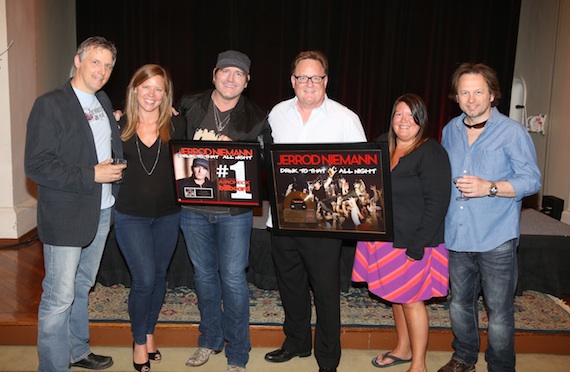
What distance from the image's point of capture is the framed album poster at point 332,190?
2504 millimetres

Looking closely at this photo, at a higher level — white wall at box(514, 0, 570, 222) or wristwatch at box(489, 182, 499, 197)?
white wall at box(514, 0, 570, 222)

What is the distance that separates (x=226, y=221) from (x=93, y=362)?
107 cm

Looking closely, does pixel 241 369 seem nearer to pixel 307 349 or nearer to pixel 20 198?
pixel 307 349

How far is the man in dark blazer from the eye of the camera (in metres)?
2.37

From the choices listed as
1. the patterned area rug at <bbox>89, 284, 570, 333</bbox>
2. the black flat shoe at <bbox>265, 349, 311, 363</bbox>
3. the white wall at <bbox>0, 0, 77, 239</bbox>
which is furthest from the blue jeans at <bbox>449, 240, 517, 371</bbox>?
the white wall at <bbox>0, 0, 77, 239</bbox>

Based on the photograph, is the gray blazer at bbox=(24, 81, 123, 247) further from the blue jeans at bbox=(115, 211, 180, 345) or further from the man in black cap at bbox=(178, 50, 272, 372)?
the man in black cap at bbox=(178, 50, 272, 372)

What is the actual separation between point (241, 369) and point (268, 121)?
125 centimetres

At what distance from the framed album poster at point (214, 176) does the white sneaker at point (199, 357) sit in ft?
2.86

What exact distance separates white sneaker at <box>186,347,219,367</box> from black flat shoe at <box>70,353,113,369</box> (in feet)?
1.39

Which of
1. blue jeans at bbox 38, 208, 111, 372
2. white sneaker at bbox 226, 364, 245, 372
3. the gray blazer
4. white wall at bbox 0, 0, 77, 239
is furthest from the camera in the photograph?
white wall at bbox 0, 0, 77, 239

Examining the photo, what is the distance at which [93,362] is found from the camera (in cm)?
295

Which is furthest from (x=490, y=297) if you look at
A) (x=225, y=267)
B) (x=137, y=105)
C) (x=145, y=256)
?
(x=137, y=105)

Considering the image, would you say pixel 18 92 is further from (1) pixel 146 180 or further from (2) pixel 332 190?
(2) pixel 332 190

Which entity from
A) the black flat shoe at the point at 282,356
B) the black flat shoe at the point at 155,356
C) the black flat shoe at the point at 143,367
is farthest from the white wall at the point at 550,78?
the black flat shoe at the point at 143,367
